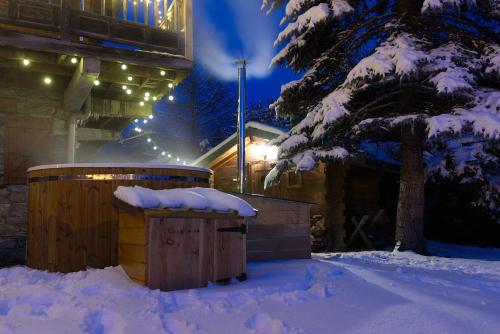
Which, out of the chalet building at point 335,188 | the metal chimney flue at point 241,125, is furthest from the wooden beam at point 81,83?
the chalet building at point 335,188

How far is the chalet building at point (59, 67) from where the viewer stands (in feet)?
25.3

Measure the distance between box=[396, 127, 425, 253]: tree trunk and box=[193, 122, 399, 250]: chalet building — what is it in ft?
10.8

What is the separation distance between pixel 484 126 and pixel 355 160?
5.70 metres

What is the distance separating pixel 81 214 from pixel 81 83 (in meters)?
3.26

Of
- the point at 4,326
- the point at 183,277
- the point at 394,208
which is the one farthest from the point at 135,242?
the point at 394,208

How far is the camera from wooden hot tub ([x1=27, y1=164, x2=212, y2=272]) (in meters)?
5.79

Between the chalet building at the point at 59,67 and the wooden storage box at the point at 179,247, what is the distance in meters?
3.77

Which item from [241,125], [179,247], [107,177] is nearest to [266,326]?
[179,247]

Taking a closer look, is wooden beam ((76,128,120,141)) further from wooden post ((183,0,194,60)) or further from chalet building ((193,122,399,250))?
wooden post ((183,0,194,60))

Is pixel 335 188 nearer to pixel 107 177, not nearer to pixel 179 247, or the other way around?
pixel 107 177

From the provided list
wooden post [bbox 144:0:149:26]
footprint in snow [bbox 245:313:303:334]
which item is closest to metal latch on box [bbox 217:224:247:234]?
footprint in snow [bbox 245:313:303:334]

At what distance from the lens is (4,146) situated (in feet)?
26.3

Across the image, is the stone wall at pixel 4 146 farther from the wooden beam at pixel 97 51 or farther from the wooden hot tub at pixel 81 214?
the wooden hot tub at pixel 81 214

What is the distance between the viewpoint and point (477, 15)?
1084 centimetres
